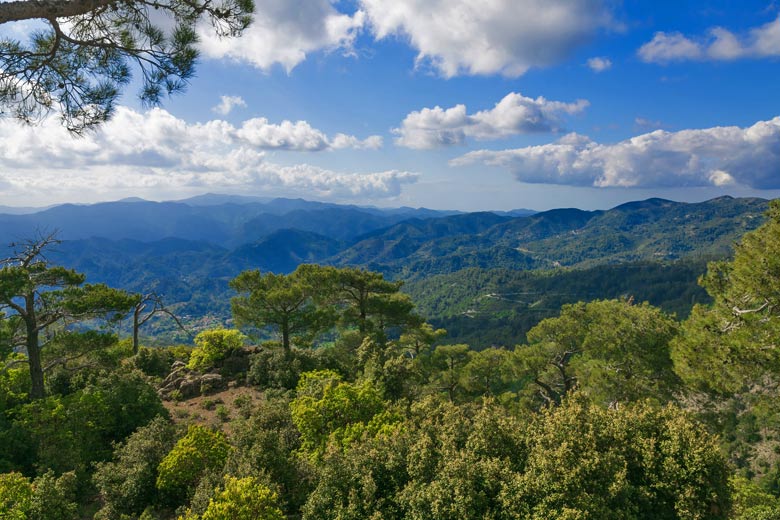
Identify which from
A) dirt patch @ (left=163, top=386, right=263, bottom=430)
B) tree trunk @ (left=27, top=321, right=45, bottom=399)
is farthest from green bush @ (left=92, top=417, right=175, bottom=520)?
tree trunk @ (left=27, top=321, right=45, bottom=399)

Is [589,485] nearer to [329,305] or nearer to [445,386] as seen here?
[445,386]

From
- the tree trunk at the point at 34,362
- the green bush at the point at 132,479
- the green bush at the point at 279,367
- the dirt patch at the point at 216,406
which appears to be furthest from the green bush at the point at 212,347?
the green bush at the point at 132,479

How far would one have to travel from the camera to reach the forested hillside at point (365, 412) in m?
8.62

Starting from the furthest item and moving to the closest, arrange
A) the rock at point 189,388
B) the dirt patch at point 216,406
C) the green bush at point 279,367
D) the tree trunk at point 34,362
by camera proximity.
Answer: the green bush at point 279,367
the rock at point 189,388
the dirt patch at point 216,406
the tree trunk at point 34,362

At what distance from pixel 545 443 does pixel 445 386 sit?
15.1 meters

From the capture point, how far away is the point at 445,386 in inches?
938

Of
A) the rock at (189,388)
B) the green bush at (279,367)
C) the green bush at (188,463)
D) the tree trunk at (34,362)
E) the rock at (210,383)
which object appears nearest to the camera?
the green bush at (188,463)

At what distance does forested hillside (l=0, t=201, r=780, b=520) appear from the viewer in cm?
862

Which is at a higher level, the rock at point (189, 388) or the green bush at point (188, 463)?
the green bush at point (188, 463)

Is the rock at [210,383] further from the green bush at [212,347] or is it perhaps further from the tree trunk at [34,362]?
the tree trunk at [34,362]

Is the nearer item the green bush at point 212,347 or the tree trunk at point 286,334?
the tree trunk at point 286,334

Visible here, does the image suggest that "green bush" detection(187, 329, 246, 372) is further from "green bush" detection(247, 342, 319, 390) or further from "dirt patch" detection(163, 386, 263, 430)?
"dirt patch" detection(163, 386, 263, 430)

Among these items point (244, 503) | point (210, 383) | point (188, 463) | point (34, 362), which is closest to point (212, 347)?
point (210, 383)

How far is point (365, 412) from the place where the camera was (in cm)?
1367
